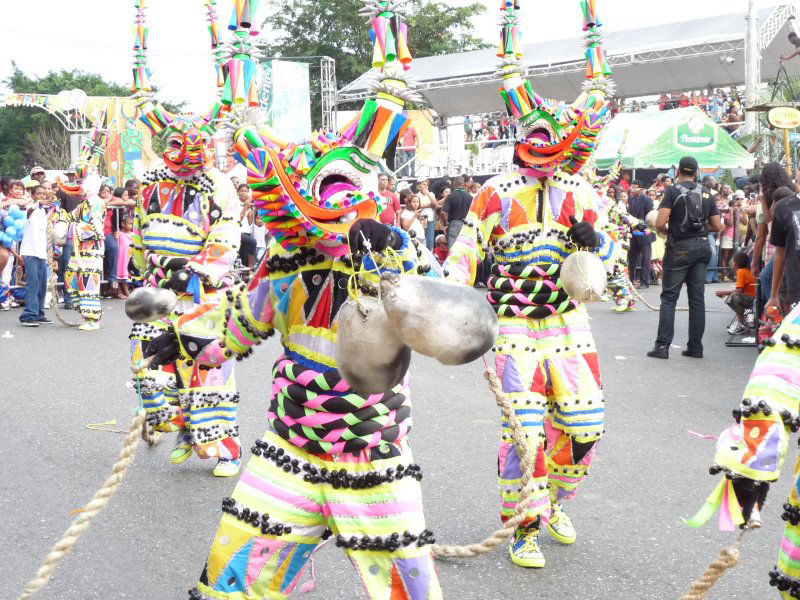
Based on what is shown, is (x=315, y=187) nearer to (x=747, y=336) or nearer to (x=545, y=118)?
(x=545, y=118)

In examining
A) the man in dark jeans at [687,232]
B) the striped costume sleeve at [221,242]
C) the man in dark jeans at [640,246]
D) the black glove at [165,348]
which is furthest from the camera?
the man in dark jeans at [640,246]

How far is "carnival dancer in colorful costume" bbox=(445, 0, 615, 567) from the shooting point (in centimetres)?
412

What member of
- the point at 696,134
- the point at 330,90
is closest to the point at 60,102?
the point at 330,90

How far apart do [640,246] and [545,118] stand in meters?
13.5

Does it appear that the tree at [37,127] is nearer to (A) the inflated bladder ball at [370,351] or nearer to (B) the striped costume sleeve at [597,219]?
(B) the striped costume sleeve at [597,219]

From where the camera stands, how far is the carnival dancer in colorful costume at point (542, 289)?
162 inches

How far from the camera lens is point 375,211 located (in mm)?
2729

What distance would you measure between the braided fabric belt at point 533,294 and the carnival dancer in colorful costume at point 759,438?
1.82m

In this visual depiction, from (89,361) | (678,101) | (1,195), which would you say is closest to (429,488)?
(89,361)

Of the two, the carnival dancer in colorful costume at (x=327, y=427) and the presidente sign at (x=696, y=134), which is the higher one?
the presidente sign at (x=696, y=134)

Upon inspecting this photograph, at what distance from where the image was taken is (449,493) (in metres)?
5.16

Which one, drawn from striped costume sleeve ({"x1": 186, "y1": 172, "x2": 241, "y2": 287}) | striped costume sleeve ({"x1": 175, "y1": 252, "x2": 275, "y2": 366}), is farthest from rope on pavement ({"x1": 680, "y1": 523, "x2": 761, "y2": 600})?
striped costume sleeve ({"x1": 186, "y1": 172, "x2": 241, "y2": 287})

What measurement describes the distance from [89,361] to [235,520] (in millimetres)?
7633

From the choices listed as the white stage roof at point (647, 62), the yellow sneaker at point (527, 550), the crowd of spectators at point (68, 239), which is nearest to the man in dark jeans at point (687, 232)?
the yellow sneaker at point (527, 550)
